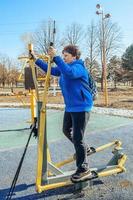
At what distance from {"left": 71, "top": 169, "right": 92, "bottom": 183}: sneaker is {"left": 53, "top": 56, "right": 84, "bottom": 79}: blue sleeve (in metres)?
1.10

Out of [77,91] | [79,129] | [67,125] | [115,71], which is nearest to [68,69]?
[77,91]

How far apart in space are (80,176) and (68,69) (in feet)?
3.99

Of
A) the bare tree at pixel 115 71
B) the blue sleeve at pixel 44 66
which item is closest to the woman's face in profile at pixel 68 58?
the blue sleeve at pixel 44 66

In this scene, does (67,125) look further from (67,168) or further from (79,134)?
(67,168)

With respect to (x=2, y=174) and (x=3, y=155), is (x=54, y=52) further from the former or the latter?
(x=3, y=155)

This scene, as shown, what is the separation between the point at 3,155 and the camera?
213 inches

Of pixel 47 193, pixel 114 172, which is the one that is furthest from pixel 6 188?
pixel 114 172

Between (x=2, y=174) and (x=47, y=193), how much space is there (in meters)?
0.92

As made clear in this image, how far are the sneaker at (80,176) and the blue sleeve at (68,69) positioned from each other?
1.10m

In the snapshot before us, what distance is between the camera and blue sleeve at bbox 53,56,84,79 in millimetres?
3438

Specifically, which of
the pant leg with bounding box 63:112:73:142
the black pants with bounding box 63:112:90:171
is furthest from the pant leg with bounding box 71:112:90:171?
the pant leg with bounding box 63:112:73:142

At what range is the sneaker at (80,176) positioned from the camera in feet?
12.2

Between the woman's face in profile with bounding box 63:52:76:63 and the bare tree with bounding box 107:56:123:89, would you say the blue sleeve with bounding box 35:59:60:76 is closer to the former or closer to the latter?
the woman's face in profile with bounding box 63:52:76:63

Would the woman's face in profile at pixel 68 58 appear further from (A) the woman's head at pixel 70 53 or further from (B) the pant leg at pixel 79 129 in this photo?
(B) the pant leg at pixel 79 129
